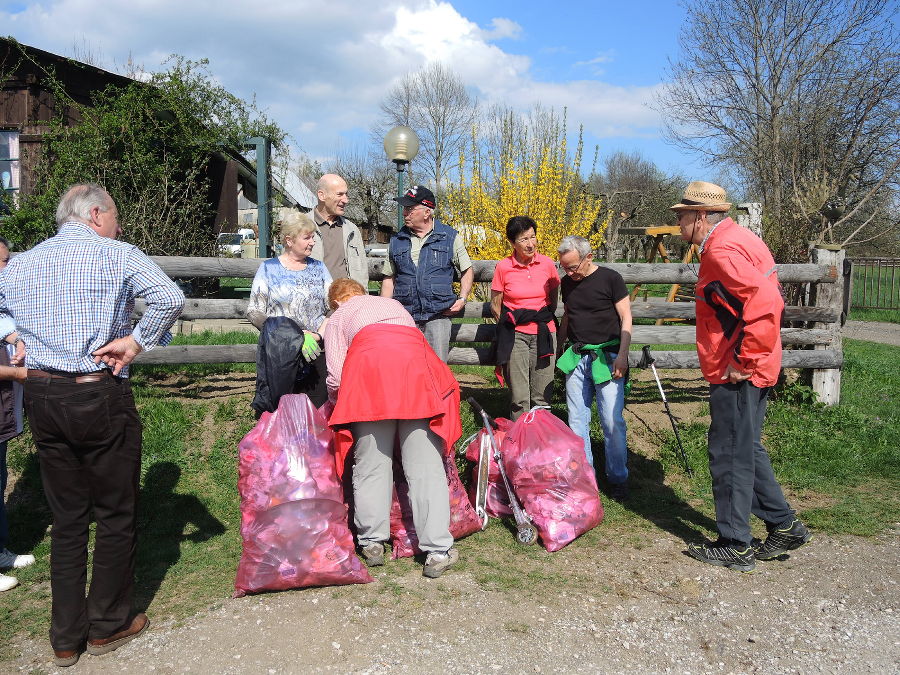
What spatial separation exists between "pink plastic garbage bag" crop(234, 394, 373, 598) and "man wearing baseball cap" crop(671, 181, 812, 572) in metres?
2.05

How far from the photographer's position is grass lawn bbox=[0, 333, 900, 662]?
3680mm

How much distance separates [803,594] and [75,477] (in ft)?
11.7

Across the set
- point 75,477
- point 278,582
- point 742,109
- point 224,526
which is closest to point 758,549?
point 278,582

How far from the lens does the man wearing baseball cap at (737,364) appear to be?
361cm

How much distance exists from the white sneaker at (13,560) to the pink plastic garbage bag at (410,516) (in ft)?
6.94

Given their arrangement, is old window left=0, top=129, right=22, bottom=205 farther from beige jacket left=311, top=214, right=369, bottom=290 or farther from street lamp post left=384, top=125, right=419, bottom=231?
beige jacket left=311, top=214, right=369, bottom=290

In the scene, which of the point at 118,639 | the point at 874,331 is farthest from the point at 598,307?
the point at 874,331

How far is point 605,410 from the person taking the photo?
4.84 m

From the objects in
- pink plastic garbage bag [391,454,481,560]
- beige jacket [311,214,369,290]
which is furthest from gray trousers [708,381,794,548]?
beige jacket [311,214,369,290]

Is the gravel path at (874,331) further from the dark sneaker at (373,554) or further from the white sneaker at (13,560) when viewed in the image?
the white sneaker at (13,560)

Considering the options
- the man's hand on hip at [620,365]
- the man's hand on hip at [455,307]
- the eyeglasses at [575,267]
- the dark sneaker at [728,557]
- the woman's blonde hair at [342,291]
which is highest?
the eyeglasses at [575,267]

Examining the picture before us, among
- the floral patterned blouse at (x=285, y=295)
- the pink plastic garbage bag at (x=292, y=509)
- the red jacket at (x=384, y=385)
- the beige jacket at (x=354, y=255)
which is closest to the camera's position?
the pink plastic garbage bag at (x=292, y=509)

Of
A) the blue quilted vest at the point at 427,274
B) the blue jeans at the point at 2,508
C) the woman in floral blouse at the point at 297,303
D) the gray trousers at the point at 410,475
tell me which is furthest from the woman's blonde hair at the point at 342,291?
the blue jeans at the point at 2,508

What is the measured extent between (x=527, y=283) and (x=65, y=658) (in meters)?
3.46
